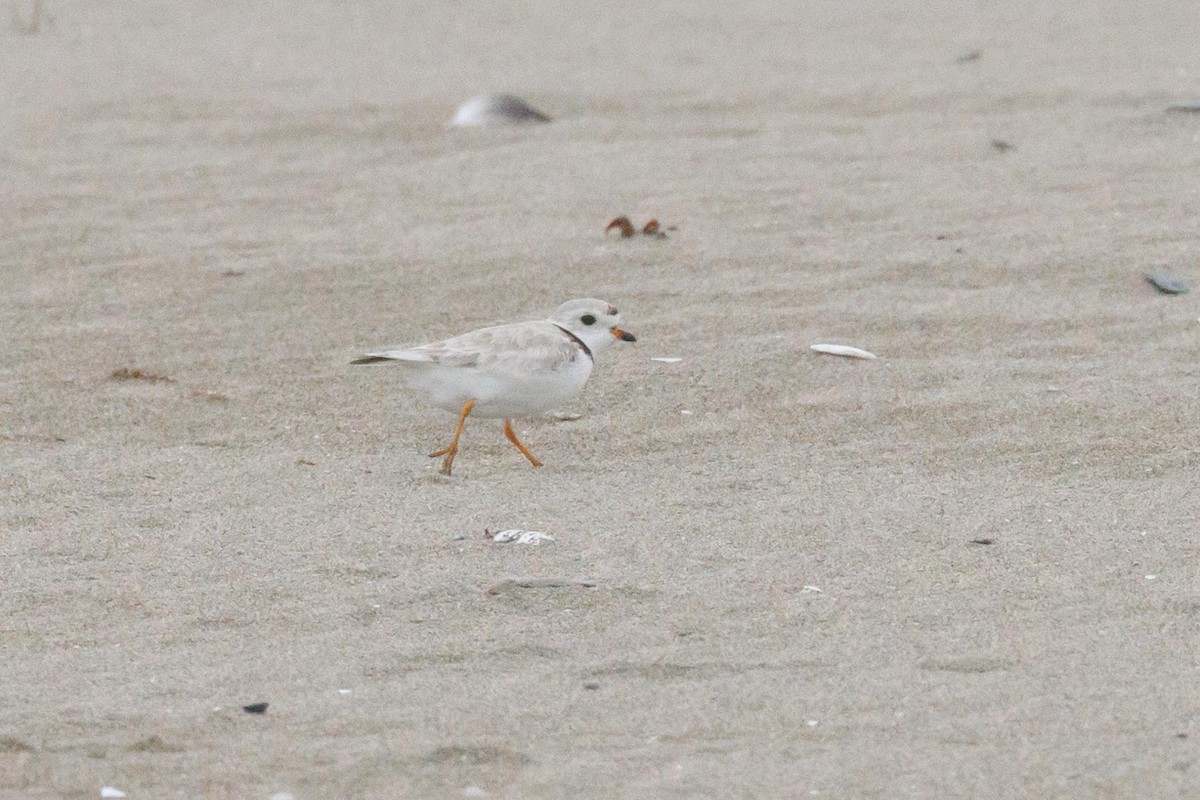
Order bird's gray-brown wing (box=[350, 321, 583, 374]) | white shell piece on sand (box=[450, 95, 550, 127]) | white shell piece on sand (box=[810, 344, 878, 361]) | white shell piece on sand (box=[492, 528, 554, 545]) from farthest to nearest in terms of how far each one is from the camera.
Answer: white shell piece on sand (box=[450, 95, 550, 127])
white shell piece on sand (box=[810, 344, 878, 361])
bird's gray-brown wing (box=[350, 321, 583, 374])
white shell piece on sand (box=[492, 528, 554, 545])

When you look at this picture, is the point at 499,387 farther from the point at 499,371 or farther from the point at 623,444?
the point at 623,444

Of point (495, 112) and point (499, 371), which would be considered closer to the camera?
point (499, 371)

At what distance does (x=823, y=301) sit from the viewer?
6.32 metres

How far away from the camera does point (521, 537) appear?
4.34m

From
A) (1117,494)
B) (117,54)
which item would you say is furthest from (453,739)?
(117,54)

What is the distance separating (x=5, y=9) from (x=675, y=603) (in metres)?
10.8

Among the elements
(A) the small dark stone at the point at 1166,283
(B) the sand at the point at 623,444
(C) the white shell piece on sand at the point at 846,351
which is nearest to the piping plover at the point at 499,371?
(B) the sand at the point at 623,444

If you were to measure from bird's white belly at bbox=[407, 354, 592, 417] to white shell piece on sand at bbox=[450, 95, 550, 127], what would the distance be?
13.4 feet

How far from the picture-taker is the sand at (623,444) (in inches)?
131

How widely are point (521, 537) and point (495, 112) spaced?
16.4ft

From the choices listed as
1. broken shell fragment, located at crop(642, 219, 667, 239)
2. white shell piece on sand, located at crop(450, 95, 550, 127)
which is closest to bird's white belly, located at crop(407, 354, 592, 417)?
broken shell fragment, located at crop(642, 219, 667, 239)

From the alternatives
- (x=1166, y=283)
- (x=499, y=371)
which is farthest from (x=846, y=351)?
(x=499, y=371)

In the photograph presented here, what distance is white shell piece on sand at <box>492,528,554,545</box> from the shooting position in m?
4.32

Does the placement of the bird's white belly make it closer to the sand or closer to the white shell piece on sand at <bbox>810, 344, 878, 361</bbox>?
the sand
